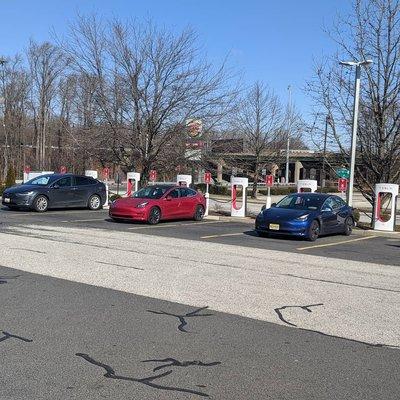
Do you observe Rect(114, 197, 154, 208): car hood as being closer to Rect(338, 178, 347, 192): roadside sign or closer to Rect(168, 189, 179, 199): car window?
Rect(168, 189, 179, 199): car window

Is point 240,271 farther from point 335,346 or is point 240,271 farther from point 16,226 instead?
point 16,226

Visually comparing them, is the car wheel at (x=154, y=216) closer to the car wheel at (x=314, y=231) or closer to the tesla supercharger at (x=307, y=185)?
the car wheel at (x=314, y=231)

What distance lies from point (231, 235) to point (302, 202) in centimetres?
247

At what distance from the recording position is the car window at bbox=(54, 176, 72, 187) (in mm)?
22433

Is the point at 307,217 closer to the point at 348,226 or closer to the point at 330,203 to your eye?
the point at 330,203

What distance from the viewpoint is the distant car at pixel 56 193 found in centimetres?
2111

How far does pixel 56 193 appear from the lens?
22.1 metres

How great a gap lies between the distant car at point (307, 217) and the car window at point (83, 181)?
9470mm

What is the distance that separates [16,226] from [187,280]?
28.5ft

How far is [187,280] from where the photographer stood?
8.66 metres

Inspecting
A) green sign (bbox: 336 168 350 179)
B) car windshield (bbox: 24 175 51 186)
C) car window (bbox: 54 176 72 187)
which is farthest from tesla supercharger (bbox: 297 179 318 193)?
car windshield (bbox: 24 175 51 186)

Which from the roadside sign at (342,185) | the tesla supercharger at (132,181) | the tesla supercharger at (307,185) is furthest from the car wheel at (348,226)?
the tesla supercharger at (132,181)

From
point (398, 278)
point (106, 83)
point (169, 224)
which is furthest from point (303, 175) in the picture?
point (398, 278)

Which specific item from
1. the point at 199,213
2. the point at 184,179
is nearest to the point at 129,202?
the point at 199,213
